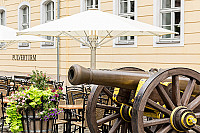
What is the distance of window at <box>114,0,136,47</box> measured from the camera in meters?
13.8

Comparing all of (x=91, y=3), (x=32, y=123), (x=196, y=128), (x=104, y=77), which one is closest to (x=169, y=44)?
(x=91, y=3)

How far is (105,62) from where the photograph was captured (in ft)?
48.2

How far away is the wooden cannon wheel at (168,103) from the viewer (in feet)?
15.2

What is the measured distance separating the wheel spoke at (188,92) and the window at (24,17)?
47.1ft

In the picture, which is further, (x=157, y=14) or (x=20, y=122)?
(x=157, y=14)

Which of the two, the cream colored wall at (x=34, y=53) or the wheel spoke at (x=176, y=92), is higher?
the cream colored wall at (x=34, y=53)

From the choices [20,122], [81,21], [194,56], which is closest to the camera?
[20,122]

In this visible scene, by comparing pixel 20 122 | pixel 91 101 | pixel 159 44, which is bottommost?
pixel 20 122

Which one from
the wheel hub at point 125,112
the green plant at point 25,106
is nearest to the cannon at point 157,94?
the wheel hub at point 125,112

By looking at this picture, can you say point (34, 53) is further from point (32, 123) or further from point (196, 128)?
point (196, 128)

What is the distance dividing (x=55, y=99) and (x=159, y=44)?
22.4 ft

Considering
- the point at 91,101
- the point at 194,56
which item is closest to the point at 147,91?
the point at 91,101

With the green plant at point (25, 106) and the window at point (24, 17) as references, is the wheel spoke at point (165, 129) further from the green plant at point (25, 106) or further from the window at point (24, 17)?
the window at point (24, 17)

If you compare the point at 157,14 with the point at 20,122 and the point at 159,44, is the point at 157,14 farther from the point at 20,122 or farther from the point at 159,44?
the point at 20,122
